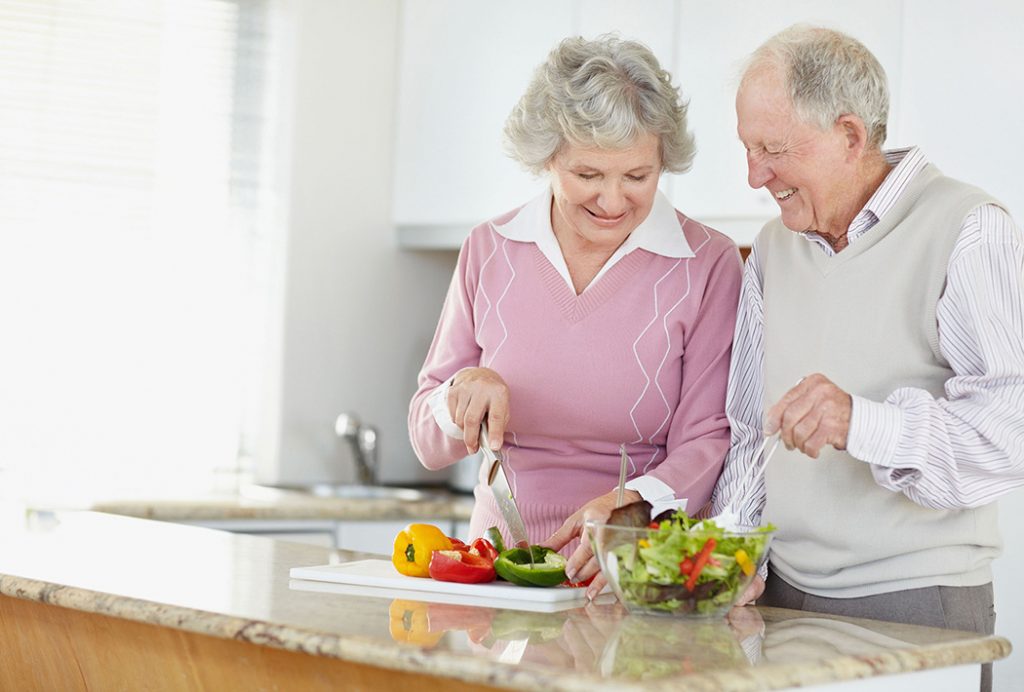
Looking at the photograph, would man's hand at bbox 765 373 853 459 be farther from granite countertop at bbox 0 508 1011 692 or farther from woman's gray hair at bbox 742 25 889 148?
woman's gray hair at bbox 742 25 889 148

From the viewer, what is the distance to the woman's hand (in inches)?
68.9

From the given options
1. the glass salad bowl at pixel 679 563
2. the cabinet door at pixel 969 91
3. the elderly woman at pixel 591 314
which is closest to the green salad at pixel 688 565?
the glass salad bowl at pixel 679 563

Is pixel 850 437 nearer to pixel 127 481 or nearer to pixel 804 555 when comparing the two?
pixel 804 555

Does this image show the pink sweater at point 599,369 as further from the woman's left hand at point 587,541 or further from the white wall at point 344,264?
the white wall at point 344,264

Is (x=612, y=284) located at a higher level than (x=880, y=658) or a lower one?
higher

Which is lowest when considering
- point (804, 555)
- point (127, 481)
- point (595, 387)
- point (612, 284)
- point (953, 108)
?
point (127, 481)

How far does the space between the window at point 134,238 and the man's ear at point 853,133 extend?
7.31 ft

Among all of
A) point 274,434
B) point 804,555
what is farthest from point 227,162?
point 804,555

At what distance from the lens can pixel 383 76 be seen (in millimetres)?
3904

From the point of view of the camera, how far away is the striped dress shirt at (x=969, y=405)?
1.45 m

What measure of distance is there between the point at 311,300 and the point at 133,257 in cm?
49

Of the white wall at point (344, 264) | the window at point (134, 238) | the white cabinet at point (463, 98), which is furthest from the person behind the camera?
the white wall at point (344, 264)

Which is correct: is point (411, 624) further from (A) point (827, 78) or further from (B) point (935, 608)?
(A) point (827, 78)

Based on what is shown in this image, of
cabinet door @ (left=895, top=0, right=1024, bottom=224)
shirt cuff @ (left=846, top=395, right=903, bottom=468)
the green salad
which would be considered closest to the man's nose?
shirt cuff @ (left=846, top=395, right=903, bottom=468)
